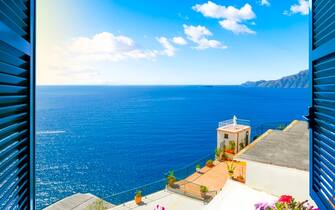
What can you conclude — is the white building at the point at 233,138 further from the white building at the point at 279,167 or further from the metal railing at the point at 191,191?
the white building at the point at 279,167

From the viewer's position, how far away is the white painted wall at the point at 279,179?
8.47 m

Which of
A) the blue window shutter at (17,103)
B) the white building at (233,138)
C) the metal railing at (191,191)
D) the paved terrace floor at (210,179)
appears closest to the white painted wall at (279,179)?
the metal railing at (191,191)

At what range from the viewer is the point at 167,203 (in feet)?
43.5

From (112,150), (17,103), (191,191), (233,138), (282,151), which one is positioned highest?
(17,103)

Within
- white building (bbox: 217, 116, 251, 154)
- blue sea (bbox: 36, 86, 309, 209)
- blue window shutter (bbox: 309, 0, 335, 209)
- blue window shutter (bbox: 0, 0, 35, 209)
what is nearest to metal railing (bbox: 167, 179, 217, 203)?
white building (bbox: 217, 116, 251, 154)

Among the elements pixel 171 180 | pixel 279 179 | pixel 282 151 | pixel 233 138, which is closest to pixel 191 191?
pixel 171 180

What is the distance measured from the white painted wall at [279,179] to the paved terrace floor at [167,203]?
393 cm

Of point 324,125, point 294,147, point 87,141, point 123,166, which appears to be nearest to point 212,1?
point 87,141

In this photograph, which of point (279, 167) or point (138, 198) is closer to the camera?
point (279, 167)

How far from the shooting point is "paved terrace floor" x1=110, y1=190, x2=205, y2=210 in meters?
12.8

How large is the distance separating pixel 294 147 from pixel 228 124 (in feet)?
41.6

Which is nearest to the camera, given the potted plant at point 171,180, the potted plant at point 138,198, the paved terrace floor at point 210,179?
the potted plant at point 138,198

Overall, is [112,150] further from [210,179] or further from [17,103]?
[17,103]

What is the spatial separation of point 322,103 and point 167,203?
11726 millimetres
